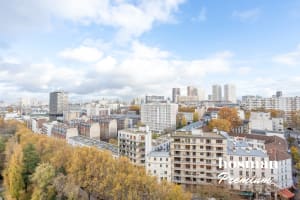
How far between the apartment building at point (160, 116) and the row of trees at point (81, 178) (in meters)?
24.8

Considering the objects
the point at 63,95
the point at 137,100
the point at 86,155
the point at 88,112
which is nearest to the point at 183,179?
the point at 86,155

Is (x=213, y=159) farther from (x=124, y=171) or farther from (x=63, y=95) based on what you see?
(x=63, y=95)

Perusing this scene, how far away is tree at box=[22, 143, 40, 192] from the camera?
58.4 ft

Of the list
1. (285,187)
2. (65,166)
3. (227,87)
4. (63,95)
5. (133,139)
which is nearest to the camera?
(65,166)

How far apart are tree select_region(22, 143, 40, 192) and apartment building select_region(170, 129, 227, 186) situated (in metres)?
11.4

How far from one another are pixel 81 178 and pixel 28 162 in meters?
6.44

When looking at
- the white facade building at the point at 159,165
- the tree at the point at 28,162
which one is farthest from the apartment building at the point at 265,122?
the tree at the point at 28,162

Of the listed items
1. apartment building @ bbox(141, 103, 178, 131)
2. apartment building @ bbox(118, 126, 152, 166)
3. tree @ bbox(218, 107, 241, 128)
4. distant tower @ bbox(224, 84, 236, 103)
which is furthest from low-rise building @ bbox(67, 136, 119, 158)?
distant tower @ bbox(224, 84, 236, 103)

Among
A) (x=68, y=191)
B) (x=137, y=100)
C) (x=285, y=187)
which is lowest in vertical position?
(x=285, y=187)

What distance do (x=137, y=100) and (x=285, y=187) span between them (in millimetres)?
76984

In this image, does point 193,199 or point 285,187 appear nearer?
point 193,199

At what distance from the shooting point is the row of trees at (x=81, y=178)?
12.2 meters

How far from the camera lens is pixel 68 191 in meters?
13.5

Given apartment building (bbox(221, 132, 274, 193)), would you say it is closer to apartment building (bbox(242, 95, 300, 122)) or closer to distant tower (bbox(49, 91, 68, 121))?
apartment building (bbox(242, 95, 300, 122))
